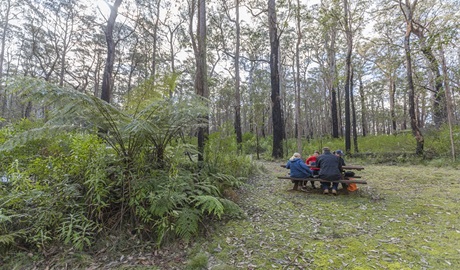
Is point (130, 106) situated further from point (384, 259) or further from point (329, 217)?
point (384, 259)

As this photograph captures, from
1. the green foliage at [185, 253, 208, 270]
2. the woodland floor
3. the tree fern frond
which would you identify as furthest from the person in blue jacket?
the tree fern frond

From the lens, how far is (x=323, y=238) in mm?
2875

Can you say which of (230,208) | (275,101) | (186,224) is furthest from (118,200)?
(275,101)

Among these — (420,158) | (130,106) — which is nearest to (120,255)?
(130,106)

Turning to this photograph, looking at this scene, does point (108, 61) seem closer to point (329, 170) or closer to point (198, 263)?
point (329, 170)

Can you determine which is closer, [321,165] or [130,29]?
[321,165]

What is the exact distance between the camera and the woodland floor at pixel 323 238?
2.34m

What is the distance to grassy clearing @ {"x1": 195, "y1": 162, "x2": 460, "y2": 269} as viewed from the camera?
93.4 inches

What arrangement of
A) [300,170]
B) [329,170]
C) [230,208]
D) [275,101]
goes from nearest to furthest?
[230,208]
[329,170]
[300,170]
[275,101]

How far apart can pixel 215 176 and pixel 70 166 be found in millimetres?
2162

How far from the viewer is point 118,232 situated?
107 inches

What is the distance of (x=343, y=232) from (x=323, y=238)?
0.38 meters

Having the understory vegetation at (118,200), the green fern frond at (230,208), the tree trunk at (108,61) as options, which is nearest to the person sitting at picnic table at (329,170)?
the understory vegetation at (118,200)

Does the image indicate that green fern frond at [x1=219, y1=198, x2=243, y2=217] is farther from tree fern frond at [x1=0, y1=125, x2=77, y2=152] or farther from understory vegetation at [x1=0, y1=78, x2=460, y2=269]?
tree fern frond at [x1=0, y1=125, x2=77, y2=152]
